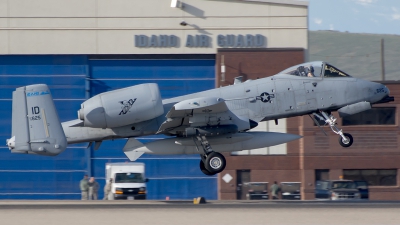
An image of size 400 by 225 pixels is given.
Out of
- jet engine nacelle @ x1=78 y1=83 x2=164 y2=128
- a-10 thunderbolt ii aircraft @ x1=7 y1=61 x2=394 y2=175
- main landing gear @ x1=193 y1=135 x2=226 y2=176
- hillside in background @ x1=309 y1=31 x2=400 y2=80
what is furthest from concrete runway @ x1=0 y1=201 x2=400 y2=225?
hillside in background @ x1=309 y1=31 x2=400 y2=80

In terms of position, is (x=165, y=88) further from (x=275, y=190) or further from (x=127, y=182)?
(x=275, y=190)

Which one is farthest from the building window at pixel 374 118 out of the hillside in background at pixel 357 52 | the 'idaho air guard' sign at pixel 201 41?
the hillside in background at pixel 357 52

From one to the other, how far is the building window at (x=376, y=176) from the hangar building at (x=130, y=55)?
4.33m

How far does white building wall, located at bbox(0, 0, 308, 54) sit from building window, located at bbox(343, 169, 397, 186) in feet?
26.6

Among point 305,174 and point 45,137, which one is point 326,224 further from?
point 305,174

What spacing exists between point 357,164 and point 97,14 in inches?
708

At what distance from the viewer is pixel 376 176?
3775 centimetres

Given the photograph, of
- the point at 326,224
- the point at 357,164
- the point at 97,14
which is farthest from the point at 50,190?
the point at 326,224

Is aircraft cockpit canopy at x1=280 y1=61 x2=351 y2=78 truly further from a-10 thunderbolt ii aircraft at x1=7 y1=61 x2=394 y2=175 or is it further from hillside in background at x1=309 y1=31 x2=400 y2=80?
hillside in background at x1=309 y1=31 x2=400 y2=80

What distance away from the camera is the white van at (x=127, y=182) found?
100ft

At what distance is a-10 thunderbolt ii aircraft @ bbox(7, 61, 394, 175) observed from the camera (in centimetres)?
2286

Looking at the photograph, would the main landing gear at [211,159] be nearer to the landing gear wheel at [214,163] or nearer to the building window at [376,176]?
the landing gear wheel at [214,163]

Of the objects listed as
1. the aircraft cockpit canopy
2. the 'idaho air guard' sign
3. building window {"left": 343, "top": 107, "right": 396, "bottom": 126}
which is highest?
the 'idaho air guard' sign

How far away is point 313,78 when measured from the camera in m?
23.7
